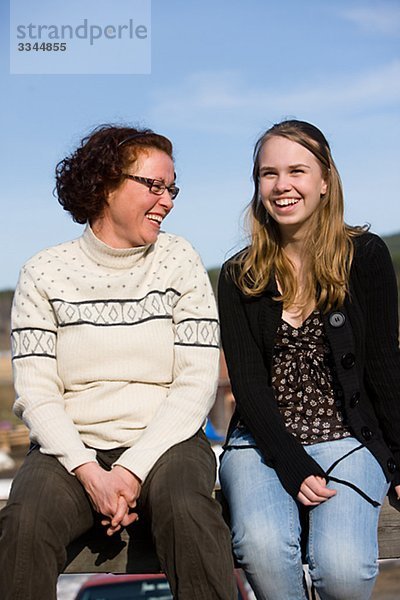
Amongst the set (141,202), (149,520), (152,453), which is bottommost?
(149,520)

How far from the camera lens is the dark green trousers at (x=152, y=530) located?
7.81 ft

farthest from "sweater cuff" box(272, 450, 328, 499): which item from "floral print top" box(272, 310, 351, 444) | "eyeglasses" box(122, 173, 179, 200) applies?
"eyeglasses" box(122, 173, 179, 200)

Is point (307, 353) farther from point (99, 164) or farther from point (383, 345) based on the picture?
point (99, 164)

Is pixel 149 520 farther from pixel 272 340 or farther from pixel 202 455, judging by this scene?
pixel 272 340

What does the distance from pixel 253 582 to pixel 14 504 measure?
730 millimetres

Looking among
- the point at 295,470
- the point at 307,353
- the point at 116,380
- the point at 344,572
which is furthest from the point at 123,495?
the point at 307,353

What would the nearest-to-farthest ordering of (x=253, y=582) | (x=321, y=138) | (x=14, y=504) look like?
(x=14, y=504) → (x=253, y=582) → (x=321, y=138)

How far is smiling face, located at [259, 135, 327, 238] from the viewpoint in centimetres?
304

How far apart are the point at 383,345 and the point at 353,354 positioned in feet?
0.40

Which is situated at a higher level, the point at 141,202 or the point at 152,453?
the point at 141,202

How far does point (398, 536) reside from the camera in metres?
2.83

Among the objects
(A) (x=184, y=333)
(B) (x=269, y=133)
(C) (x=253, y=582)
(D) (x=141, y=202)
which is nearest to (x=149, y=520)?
(C) (x=253, y=582)

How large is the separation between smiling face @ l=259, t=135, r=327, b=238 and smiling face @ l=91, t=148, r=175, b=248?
327 millimetres

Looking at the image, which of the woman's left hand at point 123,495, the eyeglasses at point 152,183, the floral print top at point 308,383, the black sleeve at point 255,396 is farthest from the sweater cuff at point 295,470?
the eyeglasses at point 152,183
